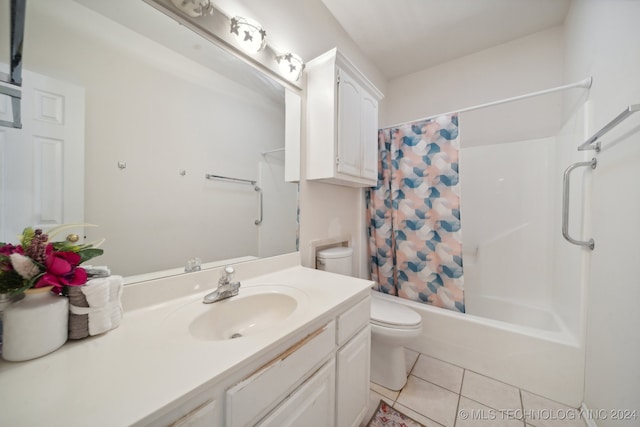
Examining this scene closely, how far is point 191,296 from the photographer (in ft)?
2.96

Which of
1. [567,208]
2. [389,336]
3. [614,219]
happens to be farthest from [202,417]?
[567,208]

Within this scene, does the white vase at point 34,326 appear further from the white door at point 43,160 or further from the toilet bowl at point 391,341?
the toilet bowl at point 391,341

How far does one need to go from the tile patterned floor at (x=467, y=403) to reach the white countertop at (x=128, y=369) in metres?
1.01

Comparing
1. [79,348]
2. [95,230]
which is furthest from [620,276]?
[95,230]


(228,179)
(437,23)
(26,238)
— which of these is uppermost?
(437,23)

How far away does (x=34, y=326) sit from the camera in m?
0.51

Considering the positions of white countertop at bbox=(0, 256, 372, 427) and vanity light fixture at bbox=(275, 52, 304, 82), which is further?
vanity light fixture at bbox=(275, 52, 304, 82)

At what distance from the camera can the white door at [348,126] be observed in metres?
1.39

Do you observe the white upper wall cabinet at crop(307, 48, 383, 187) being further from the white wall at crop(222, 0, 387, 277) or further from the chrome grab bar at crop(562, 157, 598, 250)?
the chrome grab bar at crop(562, 157, 598, 250)

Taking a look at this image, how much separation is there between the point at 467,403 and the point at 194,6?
245 cm

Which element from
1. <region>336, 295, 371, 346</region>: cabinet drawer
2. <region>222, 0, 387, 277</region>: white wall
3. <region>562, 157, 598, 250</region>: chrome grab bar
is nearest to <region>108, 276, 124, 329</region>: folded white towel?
<region>336, 295, 371, 346</region>: cabinet drawer

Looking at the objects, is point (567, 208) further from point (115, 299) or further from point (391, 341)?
point (115, 299)

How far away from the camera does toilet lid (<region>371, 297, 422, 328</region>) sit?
1.35 metres

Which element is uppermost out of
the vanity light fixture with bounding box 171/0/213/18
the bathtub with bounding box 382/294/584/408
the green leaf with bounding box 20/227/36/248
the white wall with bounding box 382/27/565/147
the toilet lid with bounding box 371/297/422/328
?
the white wall with bounding box 382/27/565/147
